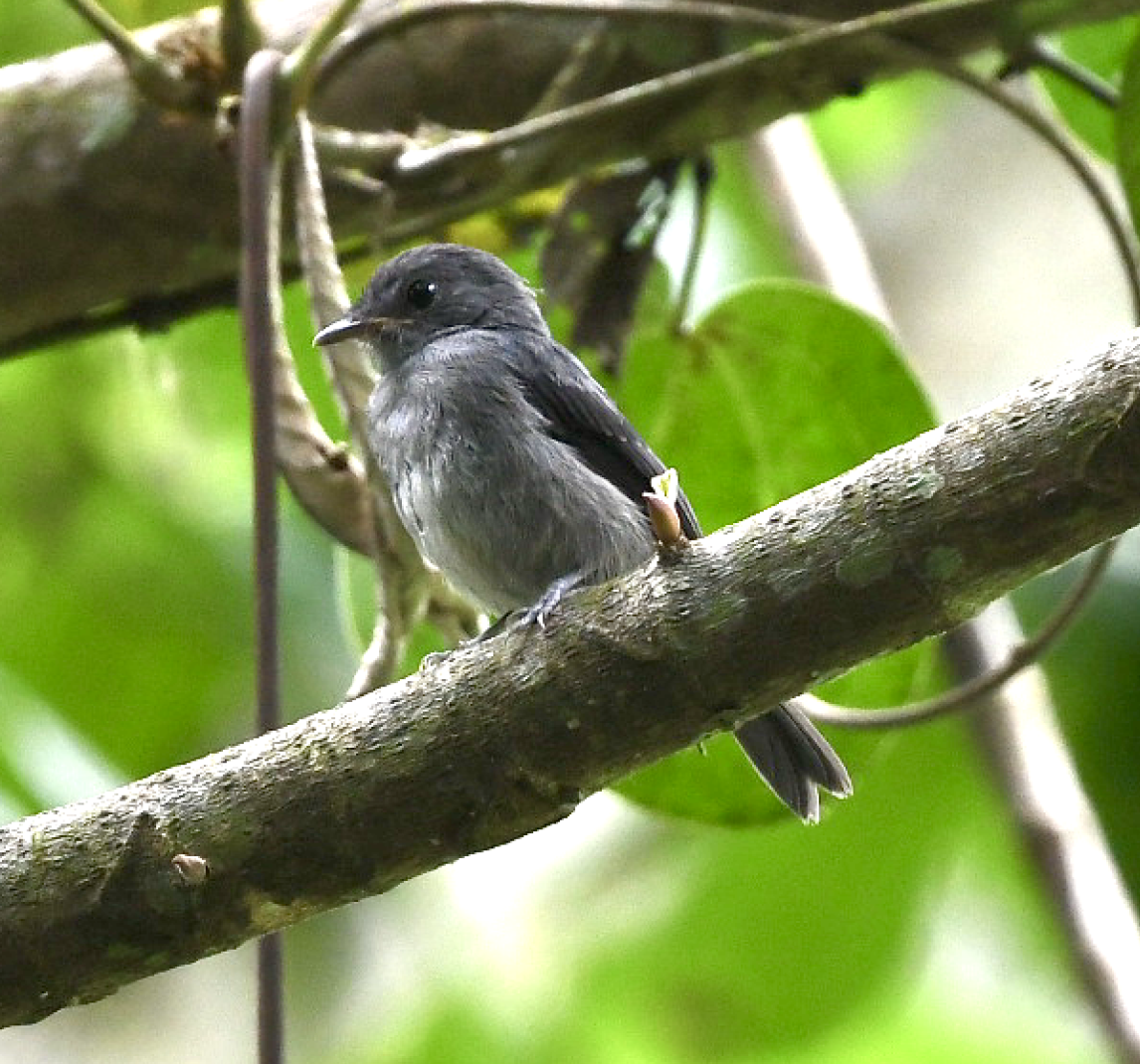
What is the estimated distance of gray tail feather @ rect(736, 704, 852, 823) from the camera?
114 inches

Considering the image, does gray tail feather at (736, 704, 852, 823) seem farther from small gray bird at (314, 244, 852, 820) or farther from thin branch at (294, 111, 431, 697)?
thin branch at (294, 111, 431, 697)

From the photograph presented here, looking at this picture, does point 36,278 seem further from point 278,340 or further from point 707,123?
point 707,123

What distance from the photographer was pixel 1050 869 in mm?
3000

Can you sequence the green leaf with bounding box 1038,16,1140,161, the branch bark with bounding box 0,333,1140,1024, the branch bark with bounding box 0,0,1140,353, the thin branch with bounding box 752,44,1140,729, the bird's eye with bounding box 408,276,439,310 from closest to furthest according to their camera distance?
the branch bark with bounding box 0,333,1140,1024 < the thin branch with bounding box 752,44,1140,729 < the branch bark with bounding box 0,0,1140,353 < the green leaf with bounding box 1038,16,1140,161 < the bird's eye with bounding box 408,276,439,310

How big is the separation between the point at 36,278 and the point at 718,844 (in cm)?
170

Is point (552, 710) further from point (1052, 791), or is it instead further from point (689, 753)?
point (1052, 791)

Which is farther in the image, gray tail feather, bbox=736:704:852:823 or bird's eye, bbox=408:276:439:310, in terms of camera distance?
bird's eye, bbox=408:276:439:310

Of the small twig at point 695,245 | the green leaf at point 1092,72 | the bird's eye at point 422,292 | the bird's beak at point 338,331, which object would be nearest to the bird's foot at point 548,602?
the bird's beak at point 338,331

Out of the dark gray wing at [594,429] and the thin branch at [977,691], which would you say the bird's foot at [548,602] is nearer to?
the dark gray wing at [594,429]

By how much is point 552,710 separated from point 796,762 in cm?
97

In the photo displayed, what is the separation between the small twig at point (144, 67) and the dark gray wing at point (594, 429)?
2.52 ft

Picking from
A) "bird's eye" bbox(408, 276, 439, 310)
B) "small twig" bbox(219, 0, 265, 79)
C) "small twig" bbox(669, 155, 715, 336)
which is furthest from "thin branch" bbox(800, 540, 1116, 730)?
"small twig" bbox(219, 0, 265, 79)

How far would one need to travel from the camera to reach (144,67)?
10.0 ft

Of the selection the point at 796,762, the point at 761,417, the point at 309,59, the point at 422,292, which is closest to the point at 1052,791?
the point at 796,762
